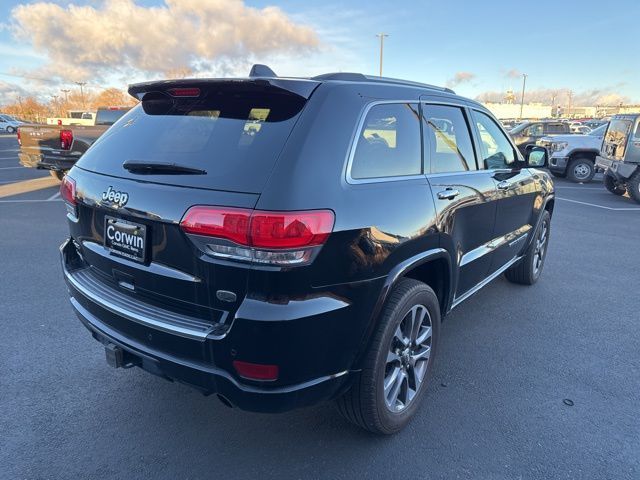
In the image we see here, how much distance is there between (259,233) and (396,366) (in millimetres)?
1267

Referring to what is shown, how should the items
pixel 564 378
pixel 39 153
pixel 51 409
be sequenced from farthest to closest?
pixel 39 153
pixel 564 378
pixel 51 409

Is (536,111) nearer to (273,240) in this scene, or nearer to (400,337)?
(400,337)

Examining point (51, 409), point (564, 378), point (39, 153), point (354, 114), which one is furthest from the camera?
point (39, 153)

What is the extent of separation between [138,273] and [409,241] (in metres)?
1.35

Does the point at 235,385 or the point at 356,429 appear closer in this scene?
the point at 235,385

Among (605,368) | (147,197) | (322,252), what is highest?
(147,197)

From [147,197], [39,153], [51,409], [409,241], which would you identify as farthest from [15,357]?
[39,153]

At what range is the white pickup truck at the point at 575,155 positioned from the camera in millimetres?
13867

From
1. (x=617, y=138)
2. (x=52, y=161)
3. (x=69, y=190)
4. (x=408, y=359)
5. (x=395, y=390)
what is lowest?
(x=395, y=390)

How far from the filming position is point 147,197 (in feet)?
7.02

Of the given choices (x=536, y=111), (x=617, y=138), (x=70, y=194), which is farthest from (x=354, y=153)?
(x=536, y=111)

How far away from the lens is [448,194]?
285cm

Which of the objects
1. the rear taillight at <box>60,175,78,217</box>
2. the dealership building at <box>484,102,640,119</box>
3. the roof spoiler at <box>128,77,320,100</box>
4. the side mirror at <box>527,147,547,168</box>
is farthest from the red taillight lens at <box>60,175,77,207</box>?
the dealership building at <box>484,102,640,119</box>

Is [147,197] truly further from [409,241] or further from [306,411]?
[306,411]
